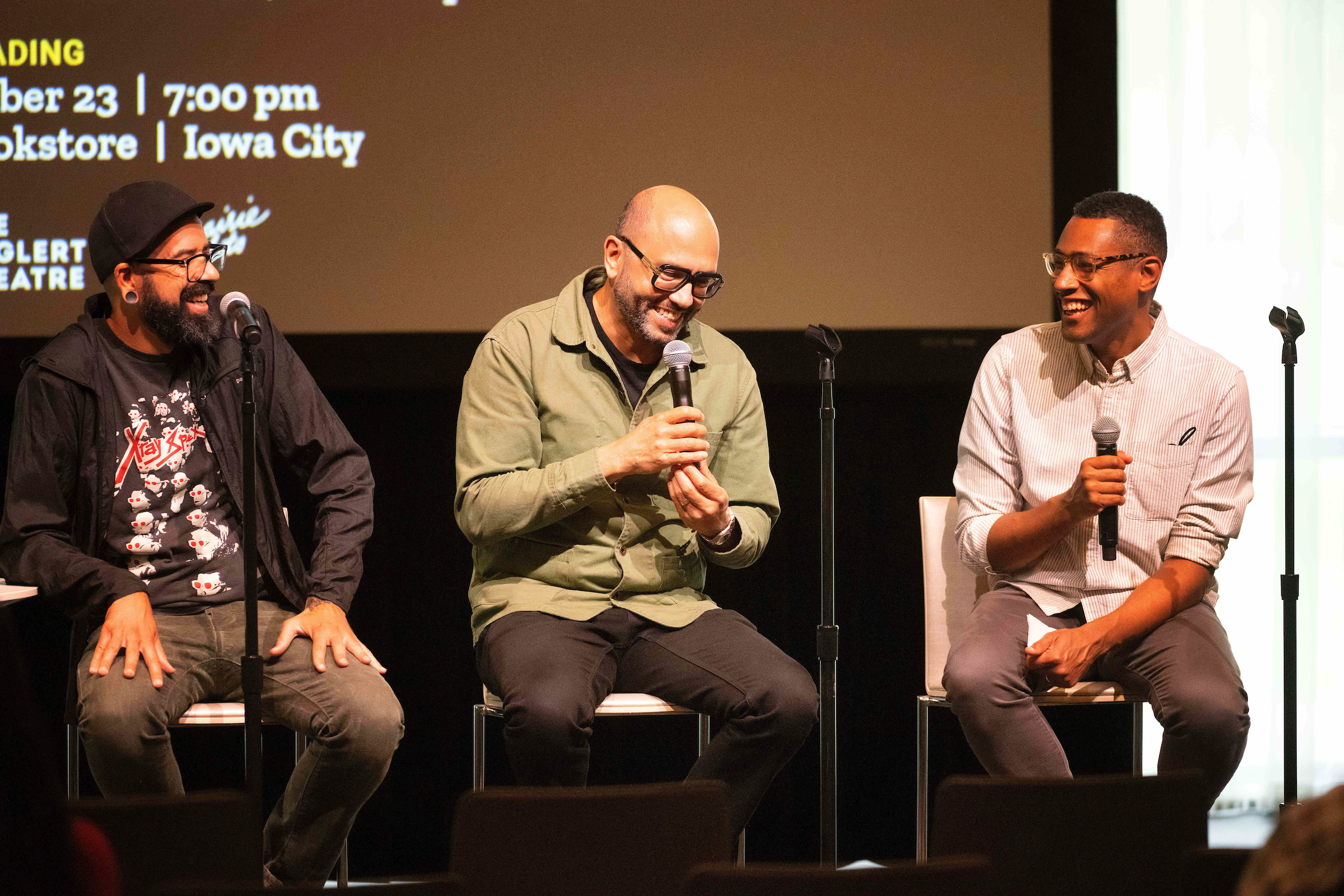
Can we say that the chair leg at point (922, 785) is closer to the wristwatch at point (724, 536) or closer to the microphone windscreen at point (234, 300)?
the wristwatch at point (724, 536)

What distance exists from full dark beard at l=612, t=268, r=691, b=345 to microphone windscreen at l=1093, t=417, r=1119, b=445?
84 cm

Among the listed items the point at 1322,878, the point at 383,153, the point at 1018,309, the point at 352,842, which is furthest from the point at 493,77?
the point at 1322,878

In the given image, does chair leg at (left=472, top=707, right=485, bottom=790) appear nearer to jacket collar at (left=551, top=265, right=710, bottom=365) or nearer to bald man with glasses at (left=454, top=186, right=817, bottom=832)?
bald man with glasses at (left=454, top=186, right=817, bottom=832)

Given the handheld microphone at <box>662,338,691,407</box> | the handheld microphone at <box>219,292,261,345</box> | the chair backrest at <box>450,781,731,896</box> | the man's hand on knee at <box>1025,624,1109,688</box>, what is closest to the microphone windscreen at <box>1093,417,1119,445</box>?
the man's hand on knee at <box>1025,624,1109,688</box>

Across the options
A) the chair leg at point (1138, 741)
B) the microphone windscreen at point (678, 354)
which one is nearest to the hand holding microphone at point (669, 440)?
the microphone windscreen at point (678, 354)

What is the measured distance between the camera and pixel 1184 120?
358 centimetres

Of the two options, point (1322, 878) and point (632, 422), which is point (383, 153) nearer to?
point (632, 422)

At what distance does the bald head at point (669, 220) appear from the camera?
104 inches

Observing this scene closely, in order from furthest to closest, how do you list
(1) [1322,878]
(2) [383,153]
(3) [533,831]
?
(2) [383,153] < (3) [533,831] < (1) [1322,878]

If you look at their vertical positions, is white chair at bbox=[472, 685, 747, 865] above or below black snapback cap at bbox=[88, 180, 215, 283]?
below

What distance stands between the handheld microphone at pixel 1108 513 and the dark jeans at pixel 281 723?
1.38m

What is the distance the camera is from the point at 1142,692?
8.52ft

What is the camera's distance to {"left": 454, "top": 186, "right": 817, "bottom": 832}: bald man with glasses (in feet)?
8.02

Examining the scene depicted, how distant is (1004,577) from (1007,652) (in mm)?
245
